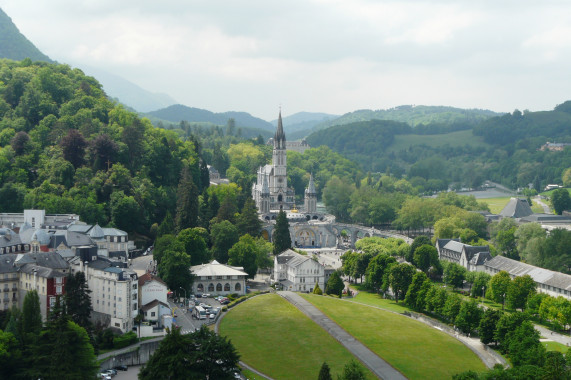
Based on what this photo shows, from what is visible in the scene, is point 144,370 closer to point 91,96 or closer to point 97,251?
point 97,251

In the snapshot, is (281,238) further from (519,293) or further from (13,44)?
(13,44)

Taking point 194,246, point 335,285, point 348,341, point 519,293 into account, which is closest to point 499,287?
point 519,293

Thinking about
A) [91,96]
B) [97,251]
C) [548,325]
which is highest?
[91,96]

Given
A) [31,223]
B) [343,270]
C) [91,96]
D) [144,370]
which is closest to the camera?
[144,370]

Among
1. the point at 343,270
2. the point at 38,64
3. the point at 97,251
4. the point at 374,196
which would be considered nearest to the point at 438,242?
the point at 343,270

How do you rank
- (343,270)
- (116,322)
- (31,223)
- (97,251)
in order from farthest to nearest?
1. (343,270)
2. (31,223)
3. (97,251)
4. (116,322)

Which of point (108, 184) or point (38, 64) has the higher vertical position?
point (38, 64)

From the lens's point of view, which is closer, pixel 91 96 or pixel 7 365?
pixel 7 365
